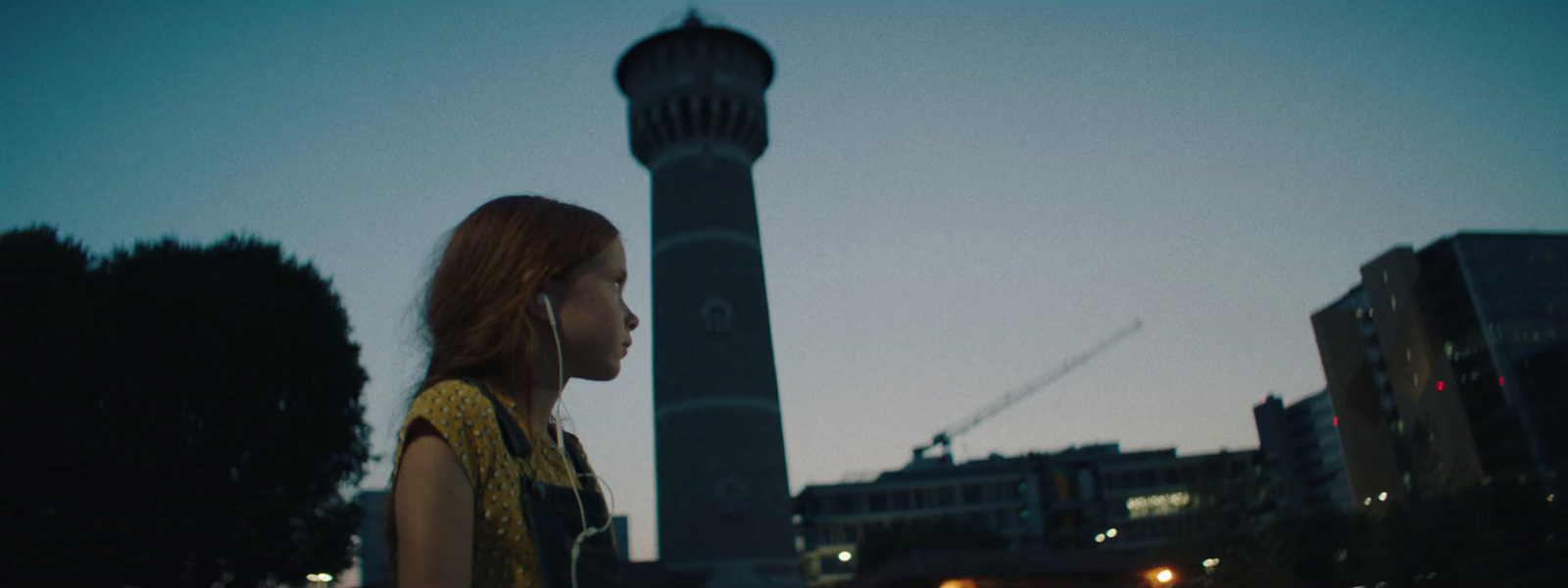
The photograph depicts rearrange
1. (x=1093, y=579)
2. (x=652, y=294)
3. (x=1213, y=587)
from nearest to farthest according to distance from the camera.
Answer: (x=1213, y=587) < (x=1093, y=579) < (x=652, y=294)

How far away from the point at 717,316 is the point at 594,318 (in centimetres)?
3111

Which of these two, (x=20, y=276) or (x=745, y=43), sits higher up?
(x=745, y=43)

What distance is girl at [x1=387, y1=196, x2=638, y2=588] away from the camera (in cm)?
177

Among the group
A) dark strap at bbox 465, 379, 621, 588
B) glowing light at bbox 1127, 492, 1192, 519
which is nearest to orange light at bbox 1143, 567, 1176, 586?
dark strap at bbox 465, 379, 621, 588

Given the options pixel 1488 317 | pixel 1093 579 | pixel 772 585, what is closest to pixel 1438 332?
pixel 1488 317

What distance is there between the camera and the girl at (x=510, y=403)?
1.77 meters

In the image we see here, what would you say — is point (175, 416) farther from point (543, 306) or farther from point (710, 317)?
→ point (543, 306)

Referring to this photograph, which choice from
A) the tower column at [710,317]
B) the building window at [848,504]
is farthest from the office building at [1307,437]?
the tower column at [710,317]

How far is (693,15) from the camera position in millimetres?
40594

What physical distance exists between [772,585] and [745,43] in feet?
64.0

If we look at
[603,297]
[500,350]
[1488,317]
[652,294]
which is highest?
[1488,317]

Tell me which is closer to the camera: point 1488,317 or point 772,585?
point 772,585

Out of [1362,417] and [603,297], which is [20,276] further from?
[1362,417]

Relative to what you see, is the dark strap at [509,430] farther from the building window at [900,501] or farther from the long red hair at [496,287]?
the building window at [900,501]
